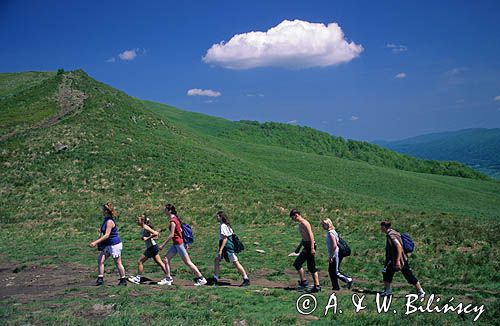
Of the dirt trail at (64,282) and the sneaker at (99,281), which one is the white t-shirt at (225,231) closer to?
the dirt trail at (64,282)

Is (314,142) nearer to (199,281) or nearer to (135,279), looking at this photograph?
(199,281)

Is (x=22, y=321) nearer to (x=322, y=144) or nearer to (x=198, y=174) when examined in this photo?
(x=198, y=174)

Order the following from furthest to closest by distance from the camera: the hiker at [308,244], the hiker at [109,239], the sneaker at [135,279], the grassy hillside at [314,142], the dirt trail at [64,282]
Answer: the grassy hillside at [314,142] → the sneaker at [135,279] → the hiker at [109,239] → the dirt trail at [64,282] → the hiker at [308,244]

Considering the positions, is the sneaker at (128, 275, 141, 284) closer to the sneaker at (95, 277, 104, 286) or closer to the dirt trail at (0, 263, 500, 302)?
the dirt trail at (0, 263, 500, 302)

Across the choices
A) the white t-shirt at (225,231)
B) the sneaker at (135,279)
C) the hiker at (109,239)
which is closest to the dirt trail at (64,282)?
the sneaker at (135,279)

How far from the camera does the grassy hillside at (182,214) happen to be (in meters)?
10.5

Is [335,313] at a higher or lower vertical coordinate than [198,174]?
lower

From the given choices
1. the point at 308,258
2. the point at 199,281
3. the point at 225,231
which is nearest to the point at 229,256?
the point at 225,231

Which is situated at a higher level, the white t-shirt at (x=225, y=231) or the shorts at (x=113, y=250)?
the white t-shirt at (x=225, y=231)

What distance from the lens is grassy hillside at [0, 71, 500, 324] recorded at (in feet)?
34.6

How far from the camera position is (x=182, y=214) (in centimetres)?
2809

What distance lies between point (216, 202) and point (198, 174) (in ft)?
23.2

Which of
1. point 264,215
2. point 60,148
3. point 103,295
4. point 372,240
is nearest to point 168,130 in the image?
point 60,148

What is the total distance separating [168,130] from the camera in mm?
56156
